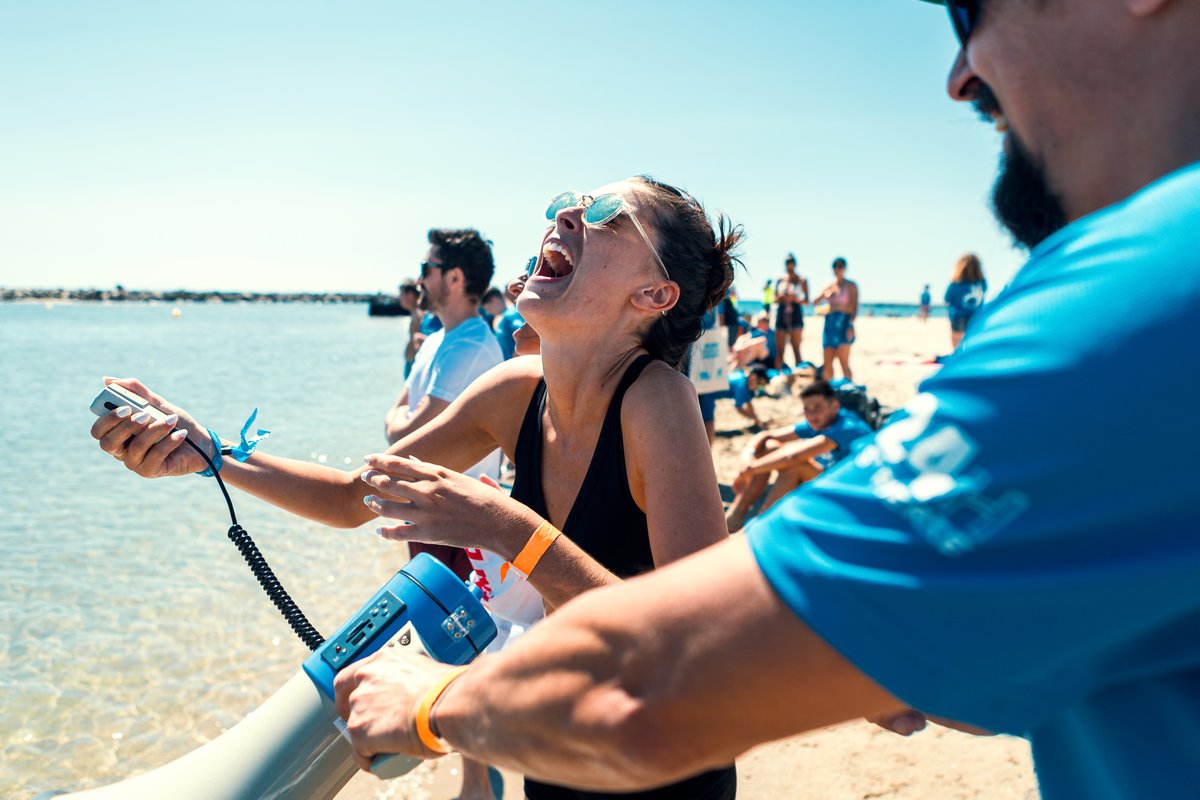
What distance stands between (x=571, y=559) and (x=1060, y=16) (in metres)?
1.24

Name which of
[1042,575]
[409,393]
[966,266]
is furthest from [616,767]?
[966,266]

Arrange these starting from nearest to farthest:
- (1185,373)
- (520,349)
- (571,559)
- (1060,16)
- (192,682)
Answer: (1185,373) < (1060,16) < (571,559) < (520,349) < (192,682)

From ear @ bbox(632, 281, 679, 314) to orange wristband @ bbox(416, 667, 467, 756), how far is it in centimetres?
119

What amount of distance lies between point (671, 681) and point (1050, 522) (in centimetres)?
34

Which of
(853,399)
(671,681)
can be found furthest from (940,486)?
(853,399)

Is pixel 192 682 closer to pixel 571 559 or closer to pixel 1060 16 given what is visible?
pixel 571 559

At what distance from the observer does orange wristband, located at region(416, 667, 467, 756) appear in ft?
3.27

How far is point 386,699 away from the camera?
1.12 meters

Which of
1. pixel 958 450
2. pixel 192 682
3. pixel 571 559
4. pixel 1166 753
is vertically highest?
pixel 958 450

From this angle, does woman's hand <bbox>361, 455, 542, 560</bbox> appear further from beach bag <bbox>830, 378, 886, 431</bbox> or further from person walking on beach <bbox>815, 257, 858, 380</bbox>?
person walking on beach <bbox>815, 257, 858, 380</bbox>

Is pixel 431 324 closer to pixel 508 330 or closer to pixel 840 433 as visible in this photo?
pixel 508 330

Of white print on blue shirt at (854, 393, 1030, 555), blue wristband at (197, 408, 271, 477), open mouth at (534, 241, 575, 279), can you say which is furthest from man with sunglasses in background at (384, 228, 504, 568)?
white print on blue shirt at (854, 393, 1030, 555)

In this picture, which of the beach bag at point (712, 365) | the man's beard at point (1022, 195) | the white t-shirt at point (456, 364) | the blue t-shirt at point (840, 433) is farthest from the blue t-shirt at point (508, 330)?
the man's beard at point (1022, 195)

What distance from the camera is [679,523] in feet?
5.67
